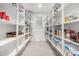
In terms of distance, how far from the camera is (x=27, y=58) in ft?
3.66

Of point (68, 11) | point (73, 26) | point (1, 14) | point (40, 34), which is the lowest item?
point (40, 34)

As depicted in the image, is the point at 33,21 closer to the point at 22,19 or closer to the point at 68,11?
the point at 22,19

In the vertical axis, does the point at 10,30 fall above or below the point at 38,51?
above

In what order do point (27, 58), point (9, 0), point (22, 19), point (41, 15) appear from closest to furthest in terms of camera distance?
point (27, 58), point (9, 0), point (22, 19), point (41, 15)

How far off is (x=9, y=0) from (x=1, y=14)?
62cm

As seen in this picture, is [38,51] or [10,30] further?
[38,51]

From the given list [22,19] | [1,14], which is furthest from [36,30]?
[1,14]

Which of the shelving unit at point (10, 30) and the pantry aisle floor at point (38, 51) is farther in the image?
the pantry aisle floor at point (38, 51)

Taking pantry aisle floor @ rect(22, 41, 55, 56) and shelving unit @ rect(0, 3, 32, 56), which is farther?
pantry aisle floor @ rect(22, 41, 55, 56)

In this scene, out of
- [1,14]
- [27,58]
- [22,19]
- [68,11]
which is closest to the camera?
[27,58]

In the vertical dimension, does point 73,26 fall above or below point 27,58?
above

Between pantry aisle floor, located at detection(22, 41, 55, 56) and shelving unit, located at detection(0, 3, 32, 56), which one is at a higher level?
shelving unit, located at detection(0, 3, 32, 56)

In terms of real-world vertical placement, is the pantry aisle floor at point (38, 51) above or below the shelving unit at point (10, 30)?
below

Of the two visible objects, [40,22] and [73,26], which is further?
[40,22]
